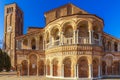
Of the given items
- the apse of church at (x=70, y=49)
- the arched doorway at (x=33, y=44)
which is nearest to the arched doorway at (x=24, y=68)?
the apse of church at (x=70, y=49)

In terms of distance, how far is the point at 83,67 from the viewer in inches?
899

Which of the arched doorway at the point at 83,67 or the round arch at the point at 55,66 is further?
the round arch at the point at 55,66

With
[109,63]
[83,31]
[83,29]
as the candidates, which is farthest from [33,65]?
[109,63]

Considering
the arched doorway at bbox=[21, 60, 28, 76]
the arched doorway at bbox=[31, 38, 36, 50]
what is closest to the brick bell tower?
the arched doorway at bbox=[31, 38, 36, 50]

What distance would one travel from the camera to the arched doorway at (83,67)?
22.5m

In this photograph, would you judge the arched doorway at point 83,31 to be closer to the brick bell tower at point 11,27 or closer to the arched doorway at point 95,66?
the arched doorway at point 95,66

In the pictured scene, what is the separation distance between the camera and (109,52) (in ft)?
98.2

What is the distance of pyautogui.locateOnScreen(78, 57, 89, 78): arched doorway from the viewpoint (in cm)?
2255

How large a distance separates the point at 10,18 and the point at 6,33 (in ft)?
18.9

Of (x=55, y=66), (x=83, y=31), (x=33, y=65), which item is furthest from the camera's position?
→ (x=33, y=65)

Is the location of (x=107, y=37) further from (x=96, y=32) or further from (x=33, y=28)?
(x=33, y=28)

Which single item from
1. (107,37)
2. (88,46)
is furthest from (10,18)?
(88,46)

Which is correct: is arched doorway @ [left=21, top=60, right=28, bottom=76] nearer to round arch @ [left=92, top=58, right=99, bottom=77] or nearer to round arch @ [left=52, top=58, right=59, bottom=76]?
round arch @ [left=52, top=58, right=59, bottom=76]

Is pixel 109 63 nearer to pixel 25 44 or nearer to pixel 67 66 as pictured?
pixel 67 66
